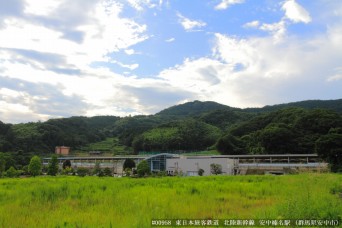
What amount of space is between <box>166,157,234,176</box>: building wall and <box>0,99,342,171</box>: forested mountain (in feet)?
45.3

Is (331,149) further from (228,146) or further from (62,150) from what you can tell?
(62,150)

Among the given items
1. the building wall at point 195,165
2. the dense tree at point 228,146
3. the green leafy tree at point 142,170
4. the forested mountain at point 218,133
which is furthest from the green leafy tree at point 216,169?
the dense tree at point 228,146

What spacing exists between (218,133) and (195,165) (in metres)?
42.9

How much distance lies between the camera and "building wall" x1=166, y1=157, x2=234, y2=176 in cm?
5662

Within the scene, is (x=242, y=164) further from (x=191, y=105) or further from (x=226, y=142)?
(x=191, y=105)

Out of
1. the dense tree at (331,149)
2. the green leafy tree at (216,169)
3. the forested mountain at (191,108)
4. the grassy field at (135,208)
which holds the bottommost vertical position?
the green leafy tree at (216,169)

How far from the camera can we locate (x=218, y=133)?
10062cm

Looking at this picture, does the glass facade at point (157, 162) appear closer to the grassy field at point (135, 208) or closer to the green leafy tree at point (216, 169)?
the green leafy tree at point (216, 169)

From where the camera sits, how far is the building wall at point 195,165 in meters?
56.6

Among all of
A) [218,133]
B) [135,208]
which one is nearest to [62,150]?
[218,133]

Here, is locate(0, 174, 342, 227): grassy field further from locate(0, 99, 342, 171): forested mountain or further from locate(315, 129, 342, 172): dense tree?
locate(0, 99, 342, 171): forested mountain

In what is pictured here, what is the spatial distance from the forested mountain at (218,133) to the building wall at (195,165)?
13796mm

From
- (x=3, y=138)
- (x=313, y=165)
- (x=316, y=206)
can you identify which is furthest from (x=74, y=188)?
(x=3, y=138)

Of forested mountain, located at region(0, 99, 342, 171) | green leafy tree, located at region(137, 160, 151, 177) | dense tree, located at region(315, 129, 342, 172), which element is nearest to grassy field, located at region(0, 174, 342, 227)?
green leafy tree, located at region(137, 160, 151, 177)
